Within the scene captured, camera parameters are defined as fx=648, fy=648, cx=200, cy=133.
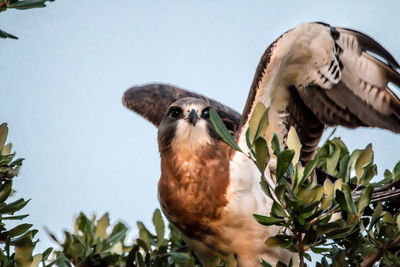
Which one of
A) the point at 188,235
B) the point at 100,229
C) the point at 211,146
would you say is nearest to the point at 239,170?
the point at 211,146

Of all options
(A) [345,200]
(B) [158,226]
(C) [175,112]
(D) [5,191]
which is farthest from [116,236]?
(C) [175,112]

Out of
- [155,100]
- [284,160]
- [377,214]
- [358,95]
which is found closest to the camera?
[284,160]

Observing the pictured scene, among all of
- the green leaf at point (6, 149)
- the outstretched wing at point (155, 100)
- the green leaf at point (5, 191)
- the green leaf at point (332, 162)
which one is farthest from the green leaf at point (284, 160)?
the outstretched wing at point (155, 100)

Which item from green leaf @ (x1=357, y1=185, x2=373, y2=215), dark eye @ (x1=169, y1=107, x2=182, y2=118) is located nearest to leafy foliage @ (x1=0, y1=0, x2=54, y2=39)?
green leaf @ (x1=357, y1=185, x2=373, y2=215)

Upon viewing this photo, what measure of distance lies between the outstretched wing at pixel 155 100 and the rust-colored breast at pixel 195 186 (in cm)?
151

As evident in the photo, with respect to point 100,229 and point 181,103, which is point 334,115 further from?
point 100,229

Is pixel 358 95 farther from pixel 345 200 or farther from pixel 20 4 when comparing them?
pixel 20 4

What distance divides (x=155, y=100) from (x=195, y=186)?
6.72ft

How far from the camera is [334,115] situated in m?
4.39

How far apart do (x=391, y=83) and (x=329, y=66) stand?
0.42m

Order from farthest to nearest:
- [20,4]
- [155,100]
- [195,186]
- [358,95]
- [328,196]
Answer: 1. [155,100]
2. [358,95]
3. [195,186]
4. [328,196]
5. [20,4]

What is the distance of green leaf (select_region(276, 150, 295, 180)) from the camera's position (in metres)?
2.80

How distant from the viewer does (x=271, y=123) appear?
4.50 meters

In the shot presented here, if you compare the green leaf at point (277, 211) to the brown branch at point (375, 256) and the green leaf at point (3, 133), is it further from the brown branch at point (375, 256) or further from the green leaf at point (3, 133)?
the green leaf at point (3, 133)
